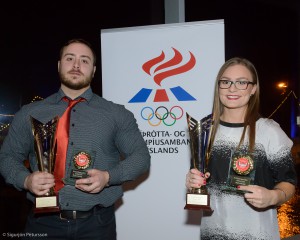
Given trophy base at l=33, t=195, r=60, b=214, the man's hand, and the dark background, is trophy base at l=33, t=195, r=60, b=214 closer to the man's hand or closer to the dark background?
the man's hand

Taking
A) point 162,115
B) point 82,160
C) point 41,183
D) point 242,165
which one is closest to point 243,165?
point 242,165

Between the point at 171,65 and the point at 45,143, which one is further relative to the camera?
the point at 171,65

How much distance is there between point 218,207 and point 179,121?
1200 millimetres

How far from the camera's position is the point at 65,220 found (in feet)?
7.38

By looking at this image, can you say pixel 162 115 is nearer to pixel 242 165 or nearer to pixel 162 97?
pixel 162 97

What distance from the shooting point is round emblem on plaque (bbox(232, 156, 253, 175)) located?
188 cm

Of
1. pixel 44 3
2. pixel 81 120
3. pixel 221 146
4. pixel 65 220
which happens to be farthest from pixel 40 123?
pixel 44 3

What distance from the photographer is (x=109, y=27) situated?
40.6 feet

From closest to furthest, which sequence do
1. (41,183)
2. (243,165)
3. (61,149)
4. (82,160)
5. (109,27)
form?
1. (243,165)
2. (41,183)
3. (82,160)
4. (61,149)
5. (109,27)

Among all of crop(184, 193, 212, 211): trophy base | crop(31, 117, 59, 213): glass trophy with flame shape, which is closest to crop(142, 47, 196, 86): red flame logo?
crop(31, 117, 59, 213): glass trophy with flame shape

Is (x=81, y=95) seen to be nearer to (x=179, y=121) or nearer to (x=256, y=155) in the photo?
(x=179, y=121)

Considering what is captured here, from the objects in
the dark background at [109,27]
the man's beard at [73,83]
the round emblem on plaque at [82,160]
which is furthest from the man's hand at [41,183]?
the dark background at [109,27]

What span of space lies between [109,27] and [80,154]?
423 inches

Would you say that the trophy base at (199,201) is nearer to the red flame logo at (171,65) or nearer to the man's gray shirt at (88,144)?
the man's gray shirt at (88,144)
